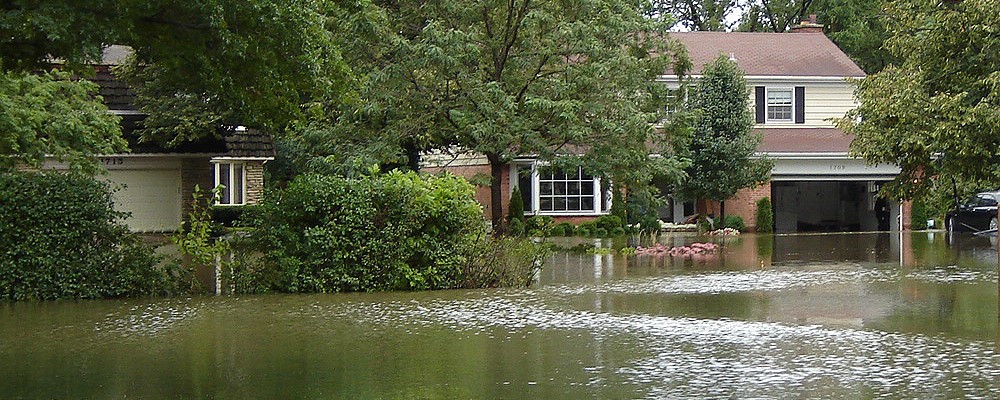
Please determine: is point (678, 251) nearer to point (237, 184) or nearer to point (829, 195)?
point (237, 184)

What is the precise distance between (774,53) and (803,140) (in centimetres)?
395

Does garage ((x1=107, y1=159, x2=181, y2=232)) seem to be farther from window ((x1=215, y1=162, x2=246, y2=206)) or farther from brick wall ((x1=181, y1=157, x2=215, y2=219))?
window ((x1=215, y1=162, x2=246, y2=206))

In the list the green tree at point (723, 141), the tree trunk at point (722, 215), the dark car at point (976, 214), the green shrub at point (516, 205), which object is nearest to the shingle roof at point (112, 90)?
the green shrub at point (516, 205)

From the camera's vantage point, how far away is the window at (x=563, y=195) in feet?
129

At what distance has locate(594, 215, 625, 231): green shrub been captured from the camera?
121 ft

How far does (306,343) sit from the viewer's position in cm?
1171

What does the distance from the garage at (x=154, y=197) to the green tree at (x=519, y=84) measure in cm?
501

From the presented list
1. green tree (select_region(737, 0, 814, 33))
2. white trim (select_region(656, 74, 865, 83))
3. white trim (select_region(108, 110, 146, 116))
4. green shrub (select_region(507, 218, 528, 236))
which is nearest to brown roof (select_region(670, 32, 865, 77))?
white trim (select_region(656, 74, 865, 83))

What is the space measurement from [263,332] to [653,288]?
6.74 meters

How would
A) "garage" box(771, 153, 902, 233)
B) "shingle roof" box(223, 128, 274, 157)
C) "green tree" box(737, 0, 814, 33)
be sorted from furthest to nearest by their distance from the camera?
"green tree" box(737, 0, 814, 33)
"garage" box(771, 153, 902, 233)
"shingle roof" box(223, 128, 274, 157)

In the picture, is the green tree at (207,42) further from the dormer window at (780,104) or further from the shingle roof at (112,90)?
the dormer window at (780,104)

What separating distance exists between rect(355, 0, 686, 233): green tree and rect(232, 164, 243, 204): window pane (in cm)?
1480

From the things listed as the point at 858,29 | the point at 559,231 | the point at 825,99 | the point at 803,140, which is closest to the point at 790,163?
the point at 803,140

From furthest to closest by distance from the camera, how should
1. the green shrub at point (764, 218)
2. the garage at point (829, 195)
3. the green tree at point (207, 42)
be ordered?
the garage at point (829, 195)
the green shrub at point (764, 218)
the green tree at point (207, 42)
